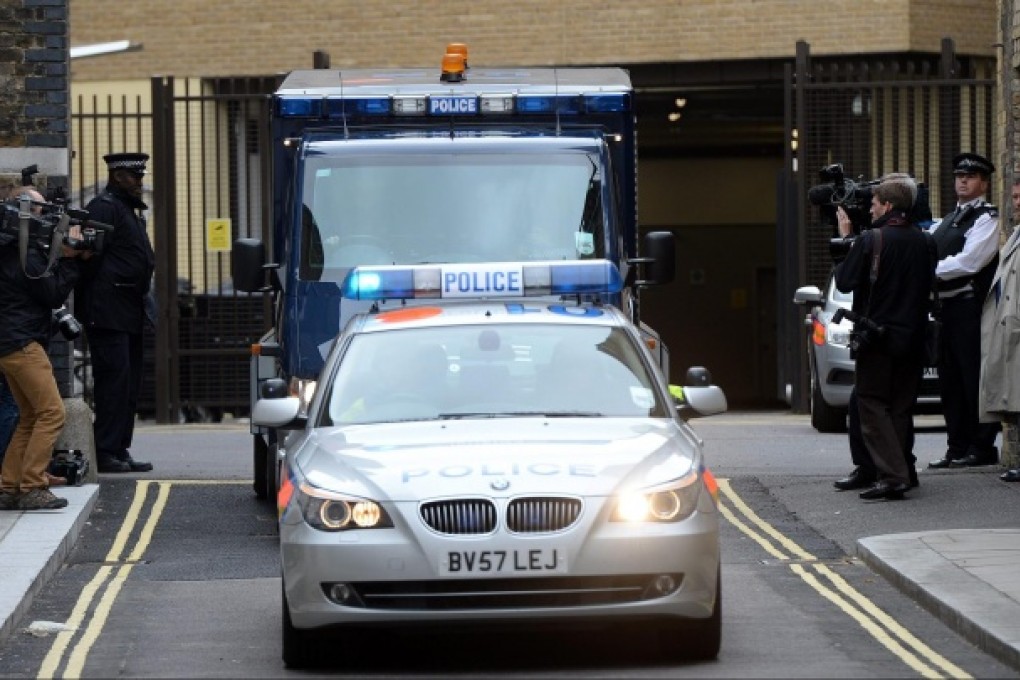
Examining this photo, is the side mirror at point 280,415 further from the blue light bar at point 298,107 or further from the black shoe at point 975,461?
the black shoe at point 975,461

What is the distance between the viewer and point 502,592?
27.5 ft

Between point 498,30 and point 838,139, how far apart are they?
525 cm

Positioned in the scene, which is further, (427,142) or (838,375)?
(838,375)

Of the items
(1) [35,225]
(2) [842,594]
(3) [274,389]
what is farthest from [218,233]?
(2) [842,594]

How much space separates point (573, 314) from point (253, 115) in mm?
16357

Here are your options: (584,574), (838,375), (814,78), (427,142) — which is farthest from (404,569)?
(814,78)

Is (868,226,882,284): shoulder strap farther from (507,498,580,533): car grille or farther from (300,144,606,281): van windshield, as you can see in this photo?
(507,498,580,533): car grille

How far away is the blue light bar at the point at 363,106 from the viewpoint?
44.9 feet

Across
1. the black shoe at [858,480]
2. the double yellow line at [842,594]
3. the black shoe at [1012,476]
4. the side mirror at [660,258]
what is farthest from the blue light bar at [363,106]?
the black shoe at [1012,476]

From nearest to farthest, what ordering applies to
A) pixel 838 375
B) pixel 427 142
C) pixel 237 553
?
pixel 237 553, pixel 427 142, pixel 838 375

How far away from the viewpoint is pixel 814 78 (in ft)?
74.1

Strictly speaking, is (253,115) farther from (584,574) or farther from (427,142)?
(584,574)

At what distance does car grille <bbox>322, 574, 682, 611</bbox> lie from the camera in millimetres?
8398

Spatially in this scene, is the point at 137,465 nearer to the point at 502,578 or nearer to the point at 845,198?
the point at 845,198
